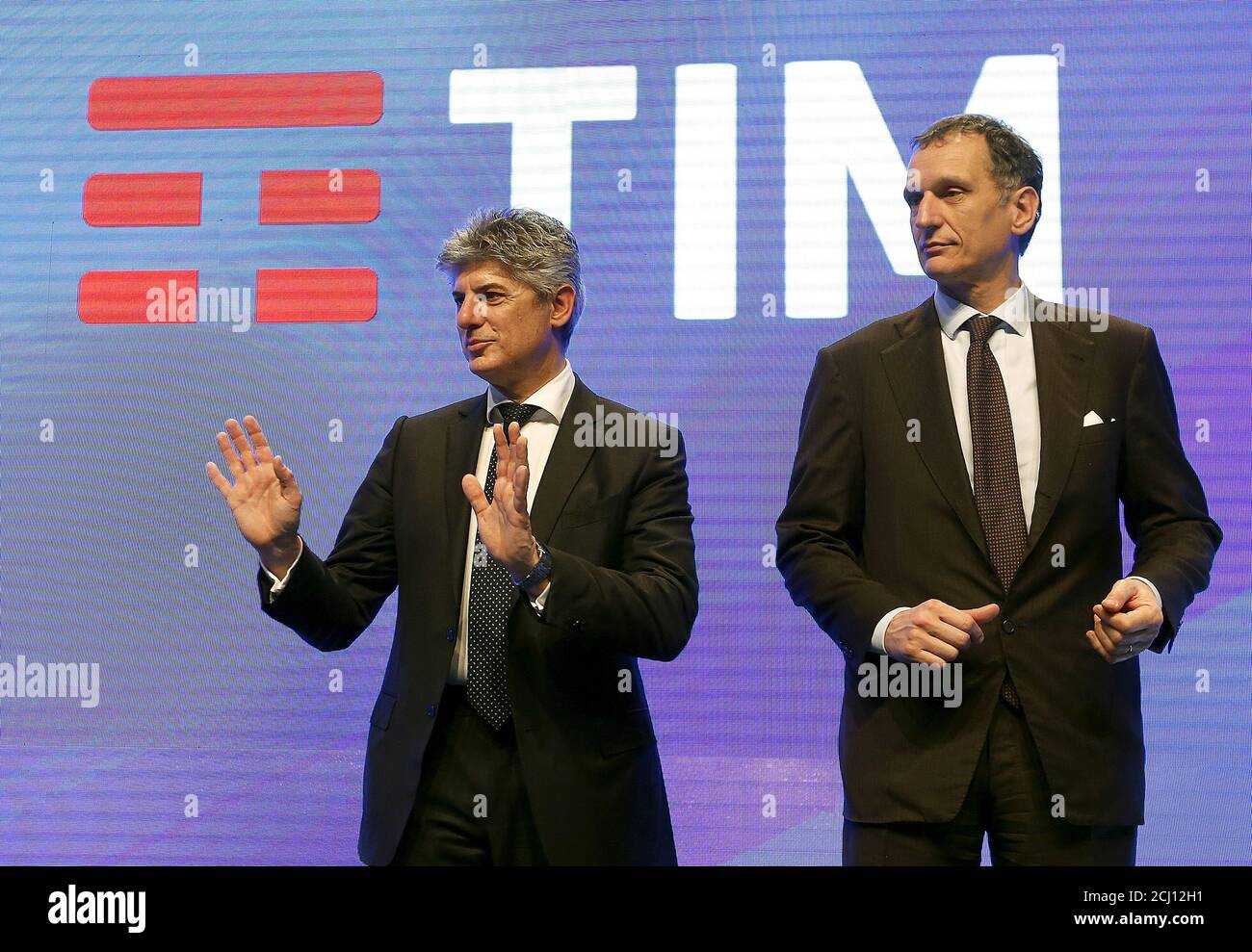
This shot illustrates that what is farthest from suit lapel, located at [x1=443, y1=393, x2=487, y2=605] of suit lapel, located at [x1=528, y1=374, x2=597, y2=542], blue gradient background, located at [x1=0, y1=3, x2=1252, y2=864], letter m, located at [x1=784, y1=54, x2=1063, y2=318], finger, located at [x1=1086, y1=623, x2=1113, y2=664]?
letter m, located at [x1=784, y1=54, x2=1063, y2=318]

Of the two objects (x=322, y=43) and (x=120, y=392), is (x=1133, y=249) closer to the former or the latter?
(x=322, y=43)

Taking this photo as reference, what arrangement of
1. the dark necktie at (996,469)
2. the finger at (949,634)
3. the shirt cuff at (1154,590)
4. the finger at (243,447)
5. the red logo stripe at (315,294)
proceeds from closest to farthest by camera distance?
the finger at (949,634), the shirt cuff at (1154,590), the dark necktie at (996,469), the finger at (243,447), the red logo stripe at (315,294)

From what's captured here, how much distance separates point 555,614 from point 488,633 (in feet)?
0.67

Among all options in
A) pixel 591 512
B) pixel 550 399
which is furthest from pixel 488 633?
pixel 550 399

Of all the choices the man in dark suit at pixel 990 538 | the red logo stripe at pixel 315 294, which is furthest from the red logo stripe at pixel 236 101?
the man in dark suit at pixel 990 538

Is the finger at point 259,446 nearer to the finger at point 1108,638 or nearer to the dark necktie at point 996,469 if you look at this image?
the dark necktie at point 996,469

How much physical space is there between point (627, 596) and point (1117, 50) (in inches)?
90.4

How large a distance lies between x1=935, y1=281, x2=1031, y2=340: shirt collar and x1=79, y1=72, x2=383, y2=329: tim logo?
1.83 metres

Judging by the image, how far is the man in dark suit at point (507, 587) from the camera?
7.72ft

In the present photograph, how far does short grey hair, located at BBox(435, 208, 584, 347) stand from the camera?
2.69 meters

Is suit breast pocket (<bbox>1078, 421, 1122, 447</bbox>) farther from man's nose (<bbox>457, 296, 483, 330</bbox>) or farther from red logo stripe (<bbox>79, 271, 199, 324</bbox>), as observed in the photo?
red logo stripe (<bbox>79, 271, 199, 324</bbox>)

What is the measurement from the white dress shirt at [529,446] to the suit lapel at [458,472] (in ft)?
0.04

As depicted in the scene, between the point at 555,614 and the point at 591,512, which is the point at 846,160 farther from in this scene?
the point at 555,614

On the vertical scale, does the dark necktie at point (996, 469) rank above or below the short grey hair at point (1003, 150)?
below
